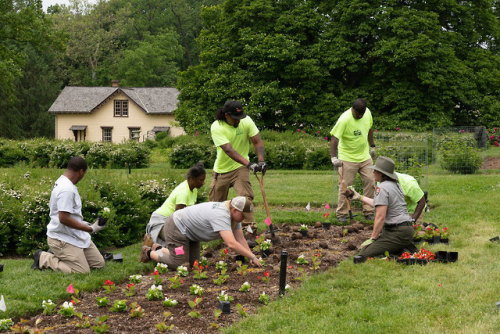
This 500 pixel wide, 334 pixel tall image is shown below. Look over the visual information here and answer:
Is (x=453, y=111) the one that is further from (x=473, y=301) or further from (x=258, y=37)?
(x=473, y=301)

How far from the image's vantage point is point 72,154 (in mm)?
21516

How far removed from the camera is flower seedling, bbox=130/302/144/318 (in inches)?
198

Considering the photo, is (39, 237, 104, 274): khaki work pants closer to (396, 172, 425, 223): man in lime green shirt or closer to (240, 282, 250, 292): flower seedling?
A: (240, 282, 250, 292): flower seedling

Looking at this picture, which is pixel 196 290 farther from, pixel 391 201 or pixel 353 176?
pixel 353 176

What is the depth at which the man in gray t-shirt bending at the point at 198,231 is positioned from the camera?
20.5ft

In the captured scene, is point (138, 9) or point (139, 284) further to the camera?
point (138, 9)

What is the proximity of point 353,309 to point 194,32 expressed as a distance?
65.1 metres

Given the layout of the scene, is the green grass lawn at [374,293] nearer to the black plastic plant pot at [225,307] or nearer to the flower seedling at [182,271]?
the black plastic plant pot at [225,307]

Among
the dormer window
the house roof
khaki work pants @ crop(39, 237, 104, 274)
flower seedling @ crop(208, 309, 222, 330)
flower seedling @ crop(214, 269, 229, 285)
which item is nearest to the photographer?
flower seedling @ crop(208, 309, 222, 330)

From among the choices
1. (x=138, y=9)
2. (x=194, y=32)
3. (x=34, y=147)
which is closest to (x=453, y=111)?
(x=34, y=147)

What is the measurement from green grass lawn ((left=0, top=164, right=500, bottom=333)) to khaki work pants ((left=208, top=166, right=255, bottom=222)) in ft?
4.84

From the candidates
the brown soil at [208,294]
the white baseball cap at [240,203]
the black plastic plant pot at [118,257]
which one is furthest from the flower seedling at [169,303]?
the black plastic plant pot at [118,257]

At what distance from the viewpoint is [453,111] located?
2511 centimetres

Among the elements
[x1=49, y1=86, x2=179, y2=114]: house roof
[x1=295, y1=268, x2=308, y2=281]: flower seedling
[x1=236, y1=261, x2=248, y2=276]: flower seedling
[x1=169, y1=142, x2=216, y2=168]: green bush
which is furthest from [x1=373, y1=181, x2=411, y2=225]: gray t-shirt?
[x1=49, y1=86, x2=179, y2=114]: house roof
